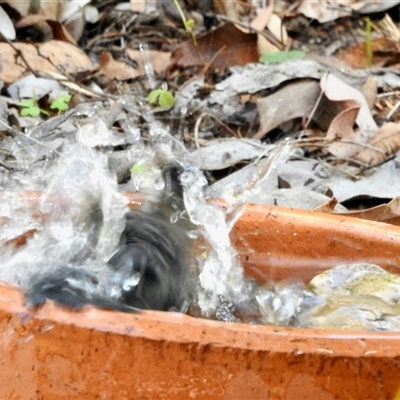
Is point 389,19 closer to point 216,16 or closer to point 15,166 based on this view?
point 216,16

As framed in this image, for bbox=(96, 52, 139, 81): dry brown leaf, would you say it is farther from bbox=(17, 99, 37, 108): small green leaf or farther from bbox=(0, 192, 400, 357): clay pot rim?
bbox=(0, 192, 400, 357): clay pot rim

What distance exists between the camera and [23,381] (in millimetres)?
1159

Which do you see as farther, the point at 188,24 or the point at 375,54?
the point at 375,54

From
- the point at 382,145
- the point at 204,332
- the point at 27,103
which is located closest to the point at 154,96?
the point at 27,103

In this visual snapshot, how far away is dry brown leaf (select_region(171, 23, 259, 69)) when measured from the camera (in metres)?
3.11

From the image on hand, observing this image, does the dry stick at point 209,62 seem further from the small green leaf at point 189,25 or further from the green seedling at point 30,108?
the green seedling at point 30,108

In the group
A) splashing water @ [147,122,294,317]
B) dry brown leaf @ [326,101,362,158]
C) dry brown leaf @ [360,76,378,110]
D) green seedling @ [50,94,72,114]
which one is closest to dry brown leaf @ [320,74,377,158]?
dry brown leaf @ [326,101,362,158]

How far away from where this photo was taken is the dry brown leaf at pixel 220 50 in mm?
3111

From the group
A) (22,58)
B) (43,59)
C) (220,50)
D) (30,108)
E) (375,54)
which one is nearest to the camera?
(30,108)

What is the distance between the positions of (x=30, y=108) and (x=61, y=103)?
0.08 meters

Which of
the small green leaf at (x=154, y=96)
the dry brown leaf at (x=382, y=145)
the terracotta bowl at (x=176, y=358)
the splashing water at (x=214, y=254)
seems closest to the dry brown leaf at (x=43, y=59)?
the small green leaf at (x=154, y=96)

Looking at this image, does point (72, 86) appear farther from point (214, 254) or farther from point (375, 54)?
point (214, 254)

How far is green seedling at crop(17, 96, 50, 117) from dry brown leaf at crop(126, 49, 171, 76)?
0.58m

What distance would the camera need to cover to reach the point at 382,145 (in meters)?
2.55
